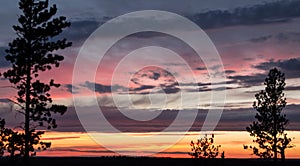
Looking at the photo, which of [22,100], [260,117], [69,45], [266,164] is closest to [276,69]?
[260,117]

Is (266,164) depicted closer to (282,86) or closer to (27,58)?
(282,86)

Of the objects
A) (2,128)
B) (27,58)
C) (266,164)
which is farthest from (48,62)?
(266,164)

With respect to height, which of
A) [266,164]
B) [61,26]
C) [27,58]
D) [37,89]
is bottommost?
[266,164]

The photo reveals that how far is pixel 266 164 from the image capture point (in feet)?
214

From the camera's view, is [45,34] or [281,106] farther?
[281,106]

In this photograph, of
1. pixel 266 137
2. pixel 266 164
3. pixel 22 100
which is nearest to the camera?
pixel 22 100

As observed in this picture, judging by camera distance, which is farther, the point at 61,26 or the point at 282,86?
the point at 282,86

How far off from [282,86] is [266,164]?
1126 centimetres

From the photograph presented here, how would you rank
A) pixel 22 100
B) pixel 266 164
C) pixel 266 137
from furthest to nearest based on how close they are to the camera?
pixel 266 137 < pixel 266 164 < pixel 22 100

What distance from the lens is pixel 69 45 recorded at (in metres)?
56.1

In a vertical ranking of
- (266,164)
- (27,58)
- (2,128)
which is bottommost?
(266,164)

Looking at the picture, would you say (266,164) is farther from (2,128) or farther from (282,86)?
(2,128)

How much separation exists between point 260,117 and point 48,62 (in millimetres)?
29700

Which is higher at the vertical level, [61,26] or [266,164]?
→ [61,26]
